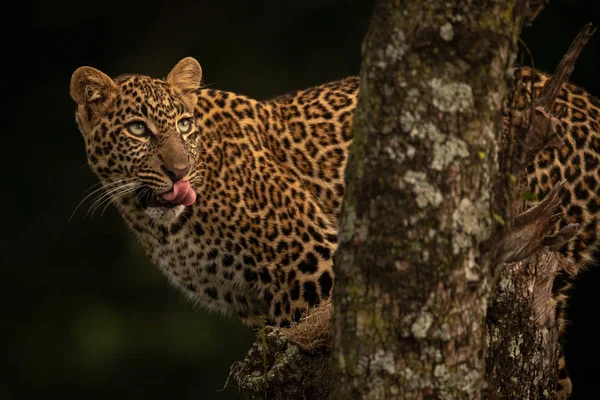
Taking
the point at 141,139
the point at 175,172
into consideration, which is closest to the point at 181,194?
the point at 175,172

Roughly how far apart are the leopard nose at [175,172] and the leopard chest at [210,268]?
493mm

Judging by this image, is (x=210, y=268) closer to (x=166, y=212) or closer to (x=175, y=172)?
(x=166, y=212)

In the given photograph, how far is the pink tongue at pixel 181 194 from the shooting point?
6.26 meters

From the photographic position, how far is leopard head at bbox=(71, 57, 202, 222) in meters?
6.25

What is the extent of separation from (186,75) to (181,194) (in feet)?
3.17

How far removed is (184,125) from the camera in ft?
21.3

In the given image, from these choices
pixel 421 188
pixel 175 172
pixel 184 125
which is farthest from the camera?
pixel 184 125

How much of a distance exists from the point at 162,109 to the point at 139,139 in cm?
24

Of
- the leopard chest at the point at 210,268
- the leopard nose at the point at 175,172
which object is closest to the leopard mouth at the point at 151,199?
the leopard nose at the point at 175,172

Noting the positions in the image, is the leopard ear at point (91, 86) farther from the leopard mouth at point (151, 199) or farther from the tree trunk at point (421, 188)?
the tree trunk at point (421, 188)

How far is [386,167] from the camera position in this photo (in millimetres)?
3252

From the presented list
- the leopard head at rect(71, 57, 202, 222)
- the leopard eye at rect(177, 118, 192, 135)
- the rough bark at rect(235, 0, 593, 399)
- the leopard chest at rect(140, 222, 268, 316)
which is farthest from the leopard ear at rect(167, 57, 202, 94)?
the rough bark at rect(235, 0, 593, 399)

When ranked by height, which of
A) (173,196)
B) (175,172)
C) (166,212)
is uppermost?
(175,172)

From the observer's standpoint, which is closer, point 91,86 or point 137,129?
point 137,129
